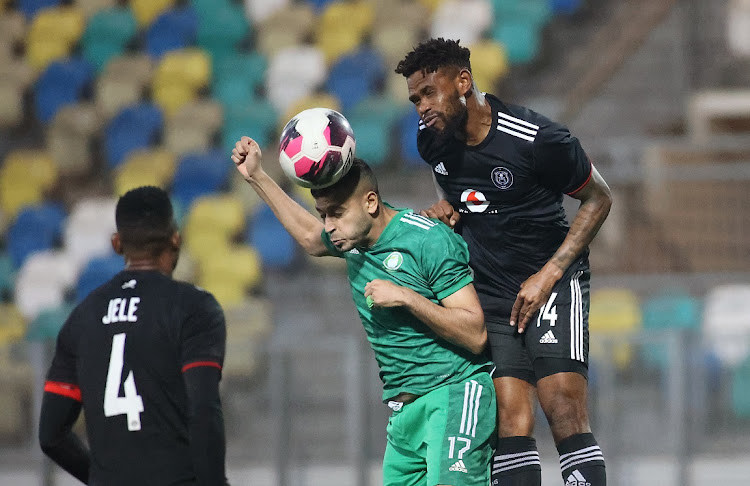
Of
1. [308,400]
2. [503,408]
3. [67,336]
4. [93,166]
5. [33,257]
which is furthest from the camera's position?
[93,166]

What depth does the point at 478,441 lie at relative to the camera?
4.13 meters

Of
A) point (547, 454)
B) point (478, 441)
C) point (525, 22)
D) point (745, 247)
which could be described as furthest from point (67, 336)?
point (525, 22)

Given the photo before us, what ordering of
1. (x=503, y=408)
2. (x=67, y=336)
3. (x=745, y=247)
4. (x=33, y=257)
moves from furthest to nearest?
(x=33, y=257) → (x=745, y=247) → (x=503, y=408) → (x=67, y=336)

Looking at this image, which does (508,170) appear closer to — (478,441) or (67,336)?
(478,441)

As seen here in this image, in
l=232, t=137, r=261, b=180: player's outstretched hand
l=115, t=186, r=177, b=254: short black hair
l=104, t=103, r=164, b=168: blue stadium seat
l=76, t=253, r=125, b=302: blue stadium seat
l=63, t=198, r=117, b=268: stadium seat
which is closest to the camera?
l=115, t=186, r=177, b=254: short black hair

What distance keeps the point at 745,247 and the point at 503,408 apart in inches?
253

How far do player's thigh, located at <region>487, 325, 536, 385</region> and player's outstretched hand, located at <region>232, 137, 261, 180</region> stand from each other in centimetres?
122

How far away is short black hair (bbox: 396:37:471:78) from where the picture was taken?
4.23m

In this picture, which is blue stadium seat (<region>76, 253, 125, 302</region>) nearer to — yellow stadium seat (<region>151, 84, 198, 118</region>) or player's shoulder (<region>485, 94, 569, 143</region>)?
yellow stadium seat (<region>151, 84, 198, 118</region>)

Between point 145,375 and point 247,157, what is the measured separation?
98 cm

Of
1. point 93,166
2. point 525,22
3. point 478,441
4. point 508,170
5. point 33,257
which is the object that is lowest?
point 478,441

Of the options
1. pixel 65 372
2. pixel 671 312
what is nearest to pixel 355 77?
pixel 671 312

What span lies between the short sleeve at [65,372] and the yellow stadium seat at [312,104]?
844 centimetres

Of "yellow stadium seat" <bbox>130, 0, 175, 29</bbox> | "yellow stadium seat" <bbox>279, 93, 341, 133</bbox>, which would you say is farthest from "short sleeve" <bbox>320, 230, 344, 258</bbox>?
"yellow stadium seat" <bbox>130, 0, 175, 29</bbox>
